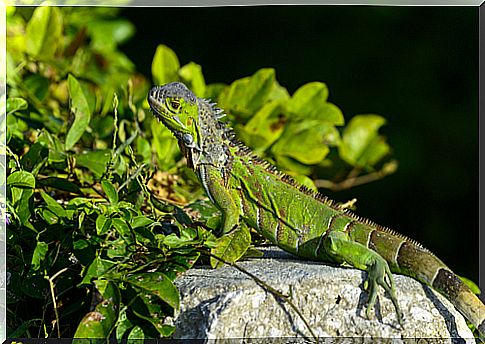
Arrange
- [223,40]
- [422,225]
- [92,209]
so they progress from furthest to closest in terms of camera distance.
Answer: [223,40] → [422,225] → [92,209]

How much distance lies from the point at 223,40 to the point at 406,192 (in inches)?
49.0

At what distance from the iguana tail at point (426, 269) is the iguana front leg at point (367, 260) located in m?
0.04

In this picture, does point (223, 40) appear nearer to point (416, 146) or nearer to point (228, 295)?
point (416, 146)

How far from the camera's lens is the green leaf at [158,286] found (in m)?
1.28

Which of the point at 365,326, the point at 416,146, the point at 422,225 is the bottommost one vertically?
the point at 422,225

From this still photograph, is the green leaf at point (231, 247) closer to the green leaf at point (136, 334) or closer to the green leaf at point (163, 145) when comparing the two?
the green leaf at point (136, 334)

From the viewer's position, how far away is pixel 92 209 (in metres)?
1.43

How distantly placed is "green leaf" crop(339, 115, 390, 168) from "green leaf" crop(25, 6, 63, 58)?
871 mm

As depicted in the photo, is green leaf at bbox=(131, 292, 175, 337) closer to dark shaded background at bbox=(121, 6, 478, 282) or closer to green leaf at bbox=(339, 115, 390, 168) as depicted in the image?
green leaf at bbox=(339, 115, 390, 168)

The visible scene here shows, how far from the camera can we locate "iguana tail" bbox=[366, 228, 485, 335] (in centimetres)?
139

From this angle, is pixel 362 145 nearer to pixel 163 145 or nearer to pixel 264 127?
pixel 264 127

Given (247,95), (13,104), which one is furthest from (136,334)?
(247,95)

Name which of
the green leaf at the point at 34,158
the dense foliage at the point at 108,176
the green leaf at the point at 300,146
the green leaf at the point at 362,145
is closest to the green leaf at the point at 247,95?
the dense foliage at the point at 108,176

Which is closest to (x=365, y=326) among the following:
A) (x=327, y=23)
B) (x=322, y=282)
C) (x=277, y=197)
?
(x=322, y=282)
